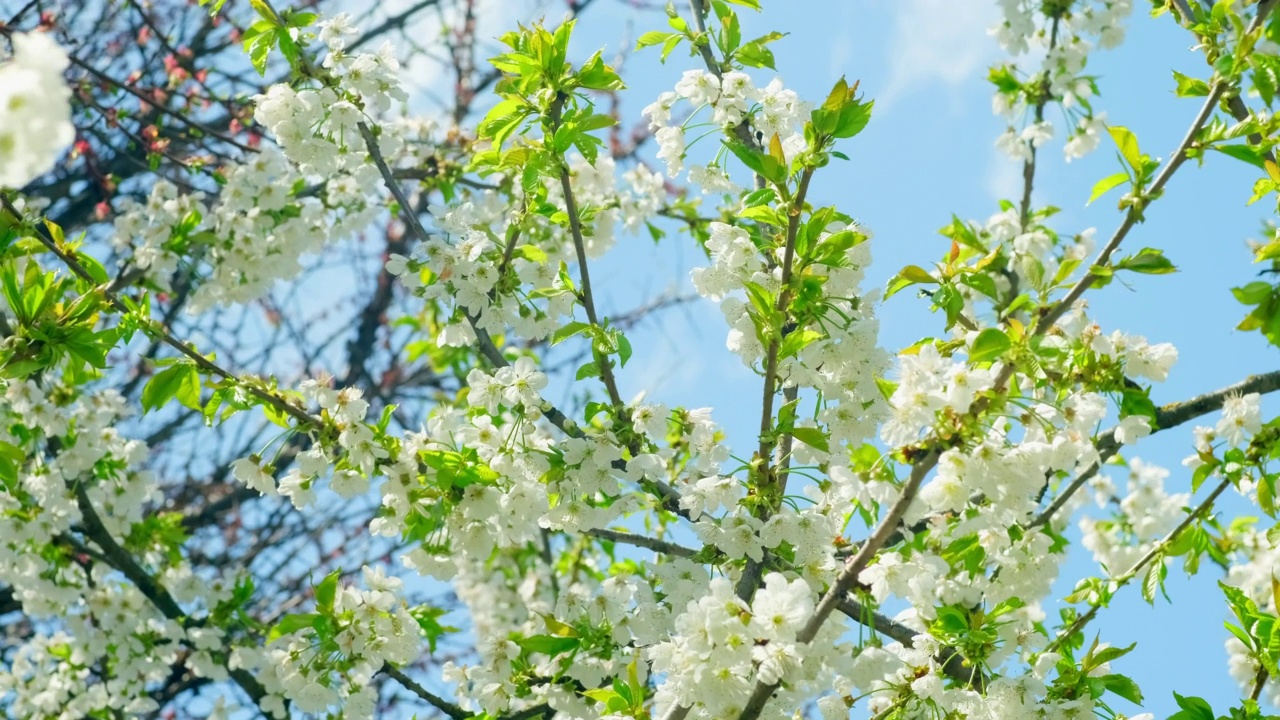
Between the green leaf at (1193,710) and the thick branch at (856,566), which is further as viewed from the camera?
the green leaf at (1193,710)

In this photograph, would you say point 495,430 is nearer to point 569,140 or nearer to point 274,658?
point 569,140

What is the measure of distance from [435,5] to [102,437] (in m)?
3.25

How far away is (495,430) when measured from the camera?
262cm

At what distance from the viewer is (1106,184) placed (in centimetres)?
228

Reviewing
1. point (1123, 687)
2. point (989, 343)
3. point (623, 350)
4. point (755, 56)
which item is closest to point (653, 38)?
point (755, 56)

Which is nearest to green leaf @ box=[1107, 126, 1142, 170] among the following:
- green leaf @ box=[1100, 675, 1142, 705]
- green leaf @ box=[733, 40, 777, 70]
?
green leaf @ box=[733, 40, 777, 70]

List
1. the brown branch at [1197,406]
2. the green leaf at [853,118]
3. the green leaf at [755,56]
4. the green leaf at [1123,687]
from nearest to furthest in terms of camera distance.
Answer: the green leaf at [853,118]
the green leaf at [1123,687]
the brown branch at [1197,406]
the green leaf at [755,56]

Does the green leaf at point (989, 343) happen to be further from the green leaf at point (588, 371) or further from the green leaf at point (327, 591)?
the green leaf at point (327, 591)

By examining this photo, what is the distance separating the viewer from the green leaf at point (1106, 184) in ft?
7.19

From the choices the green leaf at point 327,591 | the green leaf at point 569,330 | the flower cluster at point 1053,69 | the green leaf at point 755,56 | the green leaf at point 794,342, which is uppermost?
the flower cluster at point 1053,69

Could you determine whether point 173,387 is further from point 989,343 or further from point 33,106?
point 989,343

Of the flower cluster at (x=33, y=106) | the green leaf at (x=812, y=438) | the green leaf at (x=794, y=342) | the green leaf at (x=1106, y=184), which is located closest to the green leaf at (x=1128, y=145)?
the green leaf at (x=1106, y=184)

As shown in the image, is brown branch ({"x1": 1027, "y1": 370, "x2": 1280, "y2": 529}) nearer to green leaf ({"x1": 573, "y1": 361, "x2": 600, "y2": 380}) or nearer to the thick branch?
the thick branch

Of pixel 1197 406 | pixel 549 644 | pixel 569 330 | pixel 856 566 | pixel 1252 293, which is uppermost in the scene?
pixel 569 330
